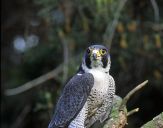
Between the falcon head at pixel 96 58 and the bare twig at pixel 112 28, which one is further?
the bare twig at pixel 112 28

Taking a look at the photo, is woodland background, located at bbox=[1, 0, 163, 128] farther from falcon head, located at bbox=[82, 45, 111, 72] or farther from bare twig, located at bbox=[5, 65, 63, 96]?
falcon head, located at bbox=[82, 45, 111, 72]

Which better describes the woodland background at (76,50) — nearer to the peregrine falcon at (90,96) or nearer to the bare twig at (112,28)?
the bare twig at (112,28)

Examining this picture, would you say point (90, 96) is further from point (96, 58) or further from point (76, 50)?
point (76, 50)

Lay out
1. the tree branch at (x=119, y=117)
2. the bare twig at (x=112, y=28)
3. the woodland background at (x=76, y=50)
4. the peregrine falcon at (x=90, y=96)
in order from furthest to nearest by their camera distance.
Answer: the woodland background at (x=76, y=50) < the bare twig at (x=112, y=28) < the peregrine falcon at (x=90, y=96) < the tree branch at (x=119, y=117)

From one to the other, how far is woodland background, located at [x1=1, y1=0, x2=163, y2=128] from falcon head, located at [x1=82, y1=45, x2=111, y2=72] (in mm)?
1729

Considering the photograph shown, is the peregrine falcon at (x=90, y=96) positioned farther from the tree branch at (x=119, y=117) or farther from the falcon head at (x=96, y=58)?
the tree branch at (x=119, y=117)

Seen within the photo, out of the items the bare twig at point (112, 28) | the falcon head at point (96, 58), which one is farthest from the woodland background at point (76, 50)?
the falcon head at point (96, 58)

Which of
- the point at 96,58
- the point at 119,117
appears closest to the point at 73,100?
the point at 96,58

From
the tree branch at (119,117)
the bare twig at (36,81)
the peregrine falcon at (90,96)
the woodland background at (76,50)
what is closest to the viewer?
the tree branch at (119,117)

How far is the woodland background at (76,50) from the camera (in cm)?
678

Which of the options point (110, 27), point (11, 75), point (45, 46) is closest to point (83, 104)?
point (110, 27)

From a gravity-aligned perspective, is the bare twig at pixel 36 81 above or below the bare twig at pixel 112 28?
below

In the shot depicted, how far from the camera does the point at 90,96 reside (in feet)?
14.9

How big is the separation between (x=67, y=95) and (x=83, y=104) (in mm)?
177
